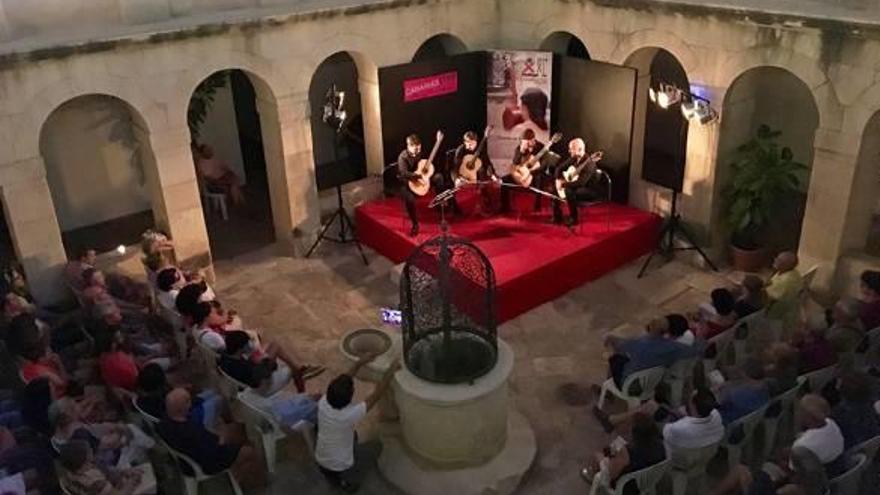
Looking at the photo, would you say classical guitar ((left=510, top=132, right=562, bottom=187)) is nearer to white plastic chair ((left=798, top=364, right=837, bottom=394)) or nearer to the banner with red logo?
the banner with red logo

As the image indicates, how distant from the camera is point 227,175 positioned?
12906mm

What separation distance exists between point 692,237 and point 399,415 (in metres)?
5.33

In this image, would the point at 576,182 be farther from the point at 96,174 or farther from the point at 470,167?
the point at 96,174

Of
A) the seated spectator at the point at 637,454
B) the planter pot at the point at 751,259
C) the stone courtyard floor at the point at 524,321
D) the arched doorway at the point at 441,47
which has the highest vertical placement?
the arched doorway at the point at 441,47

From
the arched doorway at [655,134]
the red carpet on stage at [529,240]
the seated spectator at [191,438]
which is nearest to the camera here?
the seated spectator at [191,438]

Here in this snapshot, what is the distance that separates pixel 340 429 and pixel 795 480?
133 inches

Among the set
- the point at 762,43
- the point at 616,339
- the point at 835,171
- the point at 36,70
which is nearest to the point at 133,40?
the point at 36,70

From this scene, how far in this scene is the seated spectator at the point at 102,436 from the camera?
257 inches

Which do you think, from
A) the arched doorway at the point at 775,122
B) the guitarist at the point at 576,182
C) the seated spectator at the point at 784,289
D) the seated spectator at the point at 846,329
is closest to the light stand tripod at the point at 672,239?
the arched doorway at the point at 775,122

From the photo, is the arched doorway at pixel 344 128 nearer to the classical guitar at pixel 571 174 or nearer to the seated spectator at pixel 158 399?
the classical guitar at pixel 571 174

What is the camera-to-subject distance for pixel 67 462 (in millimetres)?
6020

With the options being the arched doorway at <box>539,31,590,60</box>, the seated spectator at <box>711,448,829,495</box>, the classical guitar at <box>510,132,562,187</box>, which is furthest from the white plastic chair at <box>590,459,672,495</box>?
the arched doorway at <box>539,31,590,60</box>

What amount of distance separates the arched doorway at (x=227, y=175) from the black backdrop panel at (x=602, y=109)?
410cm

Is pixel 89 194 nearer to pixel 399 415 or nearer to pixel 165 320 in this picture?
pixel 165 320
